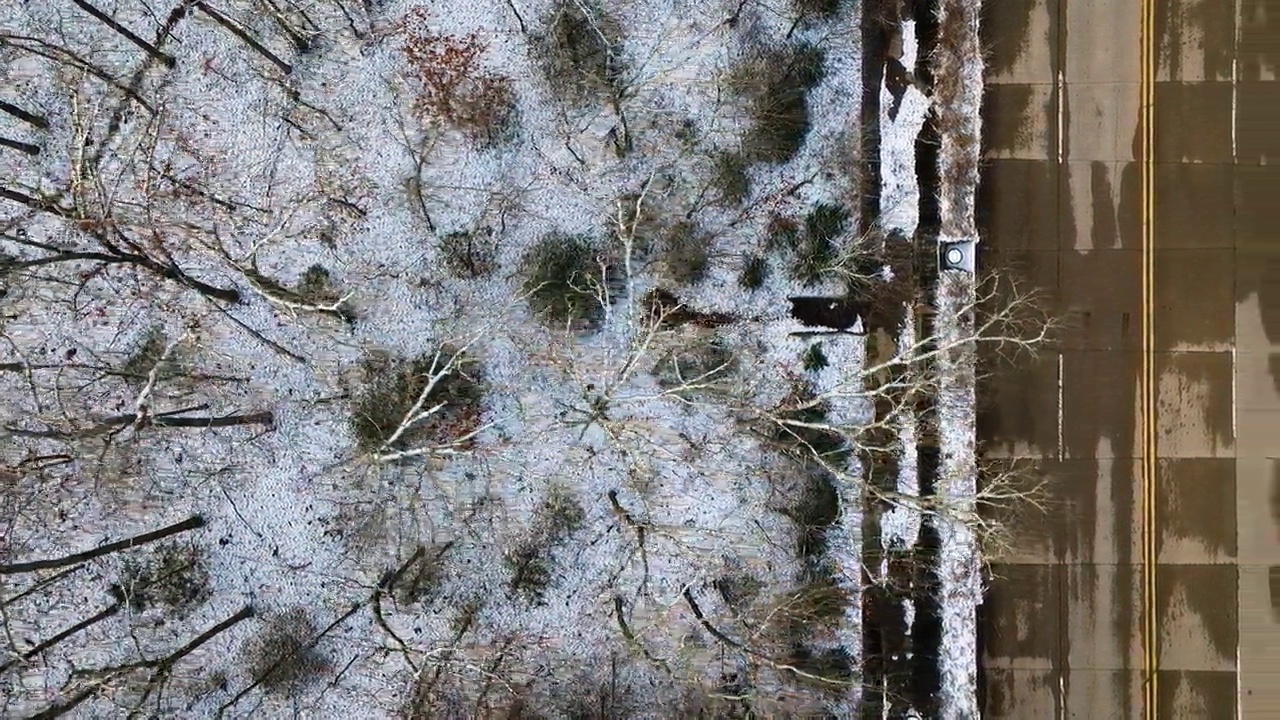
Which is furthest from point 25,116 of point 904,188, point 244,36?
point 904,188

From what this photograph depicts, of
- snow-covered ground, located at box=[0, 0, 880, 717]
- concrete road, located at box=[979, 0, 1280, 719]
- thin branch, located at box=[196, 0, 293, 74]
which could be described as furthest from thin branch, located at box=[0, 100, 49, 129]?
concrete road, located at box=[979, 0, 1280, 719]

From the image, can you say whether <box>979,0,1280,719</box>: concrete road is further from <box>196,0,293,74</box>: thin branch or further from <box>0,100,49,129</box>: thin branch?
<box>0,100,49,129</box>: thin branch

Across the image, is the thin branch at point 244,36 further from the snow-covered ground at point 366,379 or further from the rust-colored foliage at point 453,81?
the rust-colored foliage at point 453,81

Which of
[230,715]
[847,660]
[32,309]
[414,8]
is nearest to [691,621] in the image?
[847,660]

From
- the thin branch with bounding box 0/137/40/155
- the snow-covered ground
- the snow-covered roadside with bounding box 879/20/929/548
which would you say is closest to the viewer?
the snow-covered roadside with bounding box 879/20/929/548

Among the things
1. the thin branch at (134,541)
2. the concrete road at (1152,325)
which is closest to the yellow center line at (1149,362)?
the concrete road at (1152,325)

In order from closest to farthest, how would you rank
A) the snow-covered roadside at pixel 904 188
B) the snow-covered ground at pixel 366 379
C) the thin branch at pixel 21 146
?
1. the snow-covered roadside at pixel 904 188
2. the snow-covered ground at pixel 366 379
3. the thin branch at pixel 21 146

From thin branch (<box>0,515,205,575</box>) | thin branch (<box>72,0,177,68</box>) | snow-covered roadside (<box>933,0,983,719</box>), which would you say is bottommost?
thin branch (<box>0,515,205,575</box>)
